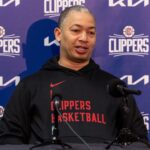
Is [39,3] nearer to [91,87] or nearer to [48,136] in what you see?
[91,87]

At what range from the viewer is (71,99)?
2.25m

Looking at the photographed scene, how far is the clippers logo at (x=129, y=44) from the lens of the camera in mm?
2514

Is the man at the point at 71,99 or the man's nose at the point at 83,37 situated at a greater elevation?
the man's nose at the point at 83,37

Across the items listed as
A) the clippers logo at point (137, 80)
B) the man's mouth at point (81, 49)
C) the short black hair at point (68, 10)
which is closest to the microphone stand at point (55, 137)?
the man's mouth at point (81, 49)

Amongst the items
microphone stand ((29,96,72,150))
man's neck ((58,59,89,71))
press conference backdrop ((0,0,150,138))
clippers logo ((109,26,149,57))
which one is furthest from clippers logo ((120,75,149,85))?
microphone stand ((29,96,72,150))

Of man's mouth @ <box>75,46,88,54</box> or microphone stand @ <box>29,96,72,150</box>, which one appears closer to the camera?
microphone stand @ <box>29,96,72,150</box>

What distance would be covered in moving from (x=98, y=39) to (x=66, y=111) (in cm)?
53

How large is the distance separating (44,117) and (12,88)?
424 millimetres

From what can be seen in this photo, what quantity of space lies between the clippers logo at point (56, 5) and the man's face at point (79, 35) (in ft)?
0.72

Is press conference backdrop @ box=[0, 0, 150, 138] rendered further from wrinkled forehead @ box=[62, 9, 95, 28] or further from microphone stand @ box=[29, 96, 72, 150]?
microphone stand @ box=[29, 96, 72, 150]

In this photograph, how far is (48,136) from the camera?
218 cm

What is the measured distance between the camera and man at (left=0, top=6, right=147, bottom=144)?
2193mm

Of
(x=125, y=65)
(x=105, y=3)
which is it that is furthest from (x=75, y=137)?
(x=105, y=3)

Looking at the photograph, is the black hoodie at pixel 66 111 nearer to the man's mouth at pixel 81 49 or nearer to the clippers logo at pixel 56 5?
the man's mouth at pixel 81 49
